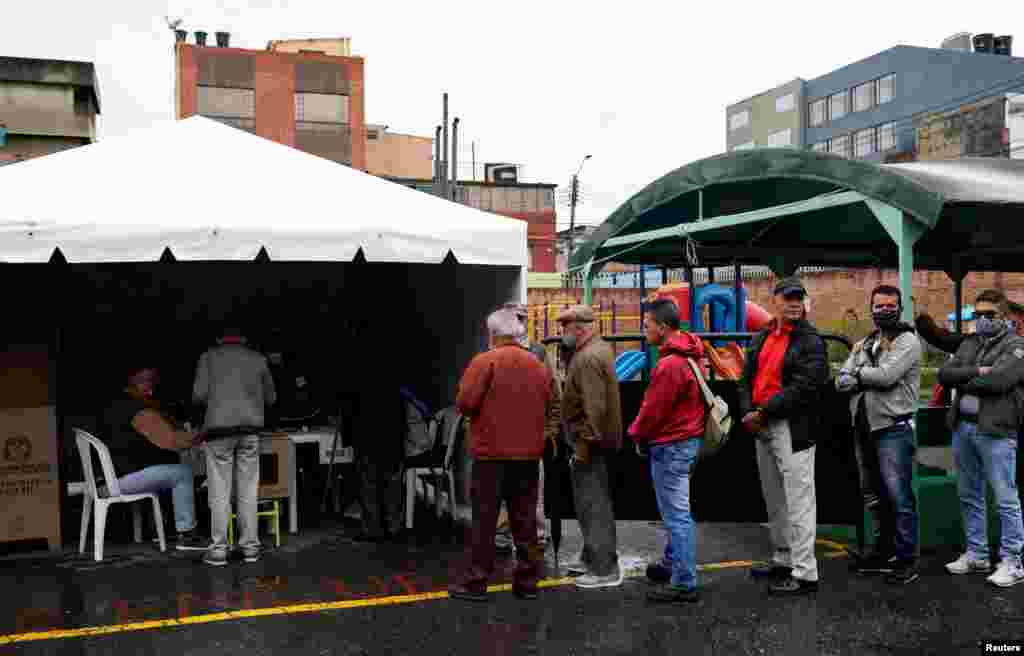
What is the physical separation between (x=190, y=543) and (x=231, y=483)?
2.18ft

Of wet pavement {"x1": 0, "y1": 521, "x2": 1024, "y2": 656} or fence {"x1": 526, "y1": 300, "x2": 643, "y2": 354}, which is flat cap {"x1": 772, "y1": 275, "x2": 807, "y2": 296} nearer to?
wet pavement {"x1": 0, "y1": 521, "x2": 1024, "y2": 656}

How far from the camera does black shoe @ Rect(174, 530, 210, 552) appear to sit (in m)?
6.95

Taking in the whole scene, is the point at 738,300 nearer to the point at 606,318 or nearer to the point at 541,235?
the point at 606,318

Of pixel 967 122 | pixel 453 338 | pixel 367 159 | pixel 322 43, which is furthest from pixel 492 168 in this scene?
pixel 453 338

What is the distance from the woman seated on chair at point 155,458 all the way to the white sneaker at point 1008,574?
5.40 metres

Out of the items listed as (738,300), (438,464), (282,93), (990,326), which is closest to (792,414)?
(990,326)

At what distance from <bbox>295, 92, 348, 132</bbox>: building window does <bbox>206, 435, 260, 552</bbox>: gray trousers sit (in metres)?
58.2

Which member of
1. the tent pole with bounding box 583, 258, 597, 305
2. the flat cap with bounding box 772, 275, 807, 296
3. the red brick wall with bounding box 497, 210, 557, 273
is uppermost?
the red brick wall with bounding box 497, 210, 557, 273

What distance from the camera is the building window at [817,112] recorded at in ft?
206

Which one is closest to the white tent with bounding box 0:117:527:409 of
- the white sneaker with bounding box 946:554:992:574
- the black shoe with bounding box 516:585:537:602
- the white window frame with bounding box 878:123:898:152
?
the black shoe with bounding box 516:585:537:602

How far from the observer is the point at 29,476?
22.5ft

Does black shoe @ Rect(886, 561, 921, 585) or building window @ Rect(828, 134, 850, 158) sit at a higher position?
building window @ Rect(828, 134, 850, 158)

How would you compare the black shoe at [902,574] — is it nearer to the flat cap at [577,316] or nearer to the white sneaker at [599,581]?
the white sneaker at [599,581]

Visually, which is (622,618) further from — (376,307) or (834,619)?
(376,307)
